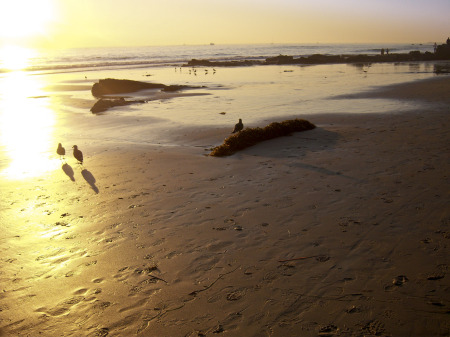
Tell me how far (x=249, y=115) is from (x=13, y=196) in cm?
1144

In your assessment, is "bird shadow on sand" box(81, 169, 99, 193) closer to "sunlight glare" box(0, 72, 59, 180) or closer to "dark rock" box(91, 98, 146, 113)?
"sunlight glare" box(0, 72, 59, 180)

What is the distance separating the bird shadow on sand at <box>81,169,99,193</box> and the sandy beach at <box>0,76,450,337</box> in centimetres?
4

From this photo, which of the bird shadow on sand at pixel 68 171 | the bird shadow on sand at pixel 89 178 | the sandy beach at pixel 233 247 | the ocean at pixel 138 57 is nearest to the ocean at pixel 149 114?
the bird shadow on sand at pixel 68 171

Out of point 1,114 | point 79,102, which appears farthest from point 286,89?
point 1,114

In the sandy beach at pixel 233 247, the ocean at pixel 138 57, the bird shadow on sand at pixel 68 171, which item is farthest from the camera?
the ocean at pixel 138 57

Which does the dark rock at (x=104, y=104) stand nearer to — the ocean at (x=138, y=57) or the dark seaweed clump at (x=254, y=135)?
the dark seaweed clump at (x=254, y=135)

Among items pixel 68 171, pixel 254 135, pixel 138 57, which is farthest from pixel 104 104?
pixel 138 57

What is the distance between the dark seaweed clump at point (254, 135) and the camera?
1119cm

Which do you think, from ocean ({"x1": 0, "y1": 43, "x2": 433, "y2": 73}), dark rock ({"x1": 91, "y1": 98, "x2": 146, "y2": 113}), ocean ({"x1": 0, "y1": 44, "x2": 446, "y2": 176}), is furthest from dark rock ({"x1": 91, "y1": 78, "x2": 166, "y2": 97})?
ocean ({"x1": 0, "y1": 43, "x2": 433, "y2": 73})

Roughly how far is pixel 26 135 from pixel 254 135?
932cm

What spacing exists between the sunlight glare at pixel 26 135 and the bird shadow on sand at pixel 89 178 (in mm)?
1240

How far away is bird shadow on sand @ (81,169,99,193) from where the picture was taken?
28.5 feet

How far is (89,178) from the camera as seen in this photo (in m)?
9.35

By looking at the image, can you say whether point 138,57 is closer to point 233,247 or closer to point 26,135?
point 26,135
